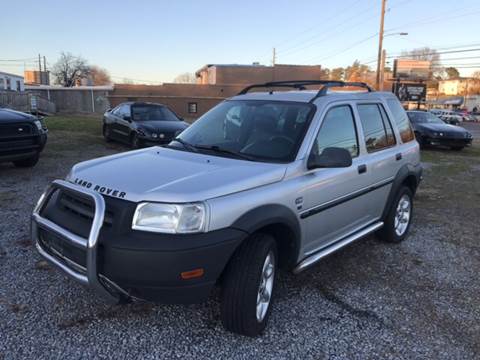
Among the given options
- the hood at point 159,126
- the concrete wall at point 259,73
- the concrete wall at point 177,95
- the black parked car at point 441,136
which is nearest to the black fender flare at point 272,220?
the hood at point 159,126

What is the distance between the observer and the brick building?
3831 cm

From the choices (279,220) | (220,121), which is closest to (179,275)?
(279,220)

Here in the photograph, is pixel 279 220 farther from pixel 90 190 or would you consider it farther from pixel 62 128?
pixel 62 128

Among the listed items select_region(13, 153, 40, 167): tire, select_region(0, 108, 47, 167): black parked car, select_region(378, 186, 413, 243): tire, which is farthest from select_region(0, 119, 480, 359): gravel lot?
select_region(13, 153, 40, 167): tire

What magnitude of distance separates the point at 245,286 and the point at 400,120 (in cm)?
337

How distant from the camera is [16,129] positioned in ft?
24.2

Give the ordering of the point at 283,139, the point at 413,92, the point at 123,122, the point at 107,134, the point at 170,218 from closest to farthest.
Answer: the point at 170,218
the point at 283,139
the point at 123,122
the point at 107,134
the point at 413,92

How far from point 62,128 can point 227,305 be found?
1703 cm

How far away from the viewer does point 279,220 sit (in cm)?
298

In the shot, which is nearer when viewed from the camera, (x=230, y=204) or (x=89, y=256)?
(x=89, y=256)

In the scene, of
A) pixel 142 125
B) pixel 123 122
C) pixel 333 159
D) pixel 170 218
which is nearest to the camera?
pixel 170 218

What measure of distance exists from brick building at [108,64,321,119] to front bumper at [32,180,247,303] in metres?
36.0

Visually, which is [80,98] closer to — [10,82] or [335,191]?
[10,82]

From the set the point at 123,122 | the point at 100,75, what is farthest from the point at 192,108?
the point at 100,75
